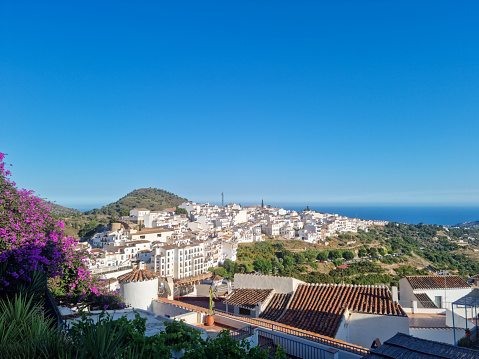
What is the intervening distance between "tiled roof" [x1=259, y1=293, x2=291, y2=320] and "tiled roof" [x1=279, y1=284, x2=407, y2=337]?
261 mm

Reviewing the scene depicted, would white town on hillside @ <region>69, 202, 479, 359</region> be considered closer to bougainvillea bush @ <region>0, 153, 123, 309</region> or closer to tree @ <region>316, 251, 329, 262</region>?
bougainvillea bush @ <region>0, 153, 123, 309</region>

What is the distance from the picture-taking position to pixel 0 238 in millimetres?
6438

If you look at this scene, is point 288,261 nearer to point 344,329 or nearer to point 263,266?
point 263,266

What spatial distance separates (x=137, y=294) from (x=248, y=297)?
12.5 ft

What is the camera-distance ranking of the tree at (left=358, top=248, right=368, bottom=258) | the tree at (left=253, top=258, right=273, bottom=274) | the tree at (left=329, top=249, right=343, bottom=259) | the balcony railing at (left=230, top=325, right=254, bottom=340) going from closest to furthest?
the balcony railing at (left=230, top=325, right=254, bottom=340) < the tree at (left=253, top=258, right=273, bottom=274) < the tree at (left=329, top=249, right=343, bottom=259) < the tree at (left=358, top=248, right=368, bottom=258)

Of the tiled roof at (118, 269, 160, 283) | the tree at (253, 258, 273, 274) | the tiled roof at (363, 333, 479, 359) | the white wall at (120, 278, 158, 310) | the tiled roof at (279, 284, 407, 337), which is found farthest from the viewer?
the tree at (253, 258, 273, 274)

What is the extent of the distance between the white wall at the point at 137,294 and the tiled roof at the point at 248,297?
2665 mm

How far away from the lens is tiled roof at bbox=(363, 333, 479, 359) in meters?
4.05

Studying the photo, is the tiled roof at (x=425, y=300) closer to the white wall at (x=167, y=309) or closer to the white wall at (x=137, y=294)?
the white wall at (x=167, y=309)

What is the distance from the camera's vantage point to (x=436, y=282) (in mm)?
13961

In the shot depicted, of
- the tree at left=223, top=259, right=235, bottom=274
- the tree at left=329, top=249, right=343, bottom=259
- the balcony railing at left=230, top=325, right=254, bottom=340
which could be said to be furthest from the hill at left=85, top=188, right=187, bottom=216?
the balcony railing at left=230, top=325, right=254, bottom=340

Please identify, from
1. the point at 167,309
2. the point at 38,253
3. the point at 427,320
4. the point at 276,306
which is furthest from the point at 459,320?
the point at 38,253

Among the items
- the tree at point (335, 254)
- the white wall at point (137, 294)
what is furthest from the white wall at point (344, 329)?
the tree at point (335, 254)

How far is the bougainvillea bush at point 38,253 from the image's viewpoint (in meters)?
6.39
